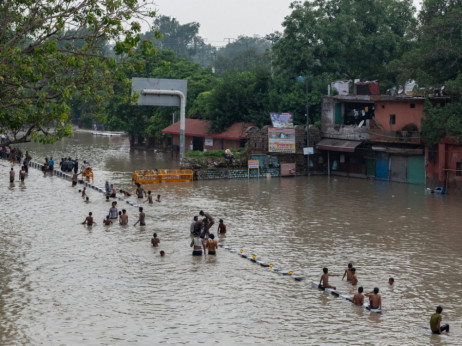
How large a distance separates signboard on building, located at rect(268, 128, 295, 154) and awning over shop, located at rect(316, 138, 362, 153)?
268cm

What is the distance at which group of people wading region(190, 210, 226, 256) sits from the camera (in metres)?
28.5

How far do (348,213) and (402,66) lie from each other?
58.4 feet

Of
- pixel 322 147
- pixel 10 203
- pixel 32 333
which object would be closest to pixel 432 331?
pixel 32 333

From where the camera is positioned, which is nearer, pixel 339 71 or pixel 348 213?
pixel 348 213

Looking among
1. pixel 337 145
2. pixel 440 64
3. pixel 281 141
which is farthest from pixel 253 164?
pixel 440 64

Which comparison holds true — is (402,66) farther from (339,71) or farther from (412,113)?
(339,71)

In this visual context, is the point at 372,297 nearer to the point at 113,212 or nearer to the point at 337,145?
the point at 113,212

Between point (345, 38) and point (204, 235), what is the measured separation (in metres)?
39.6

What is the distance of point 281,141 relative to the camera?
5769cm

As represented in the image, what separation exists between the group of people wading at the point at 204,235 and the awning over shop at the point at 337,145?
25.6 m

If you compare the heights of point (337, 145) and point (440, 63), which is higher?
point (440, 63)

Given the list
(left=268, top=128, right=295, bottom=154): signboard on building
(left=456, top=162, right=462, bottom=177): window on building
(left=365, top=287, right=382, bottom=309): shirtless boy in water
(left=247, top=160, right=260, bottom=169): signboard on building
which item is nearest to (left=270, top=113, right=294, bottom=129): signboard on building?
(left=268, top=128, right=295, bottom=154): signboard on building

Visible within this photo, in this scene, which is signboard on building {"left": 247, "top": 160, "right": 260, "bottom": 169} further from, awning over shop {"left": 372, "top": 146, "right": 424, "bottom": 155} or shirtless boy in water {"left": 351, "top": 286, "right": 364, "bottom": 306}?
shirtless boy in water {"left": 351, "top": 286, "right": 364, "bottom": 306}

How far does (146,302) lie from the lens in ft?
73.2
